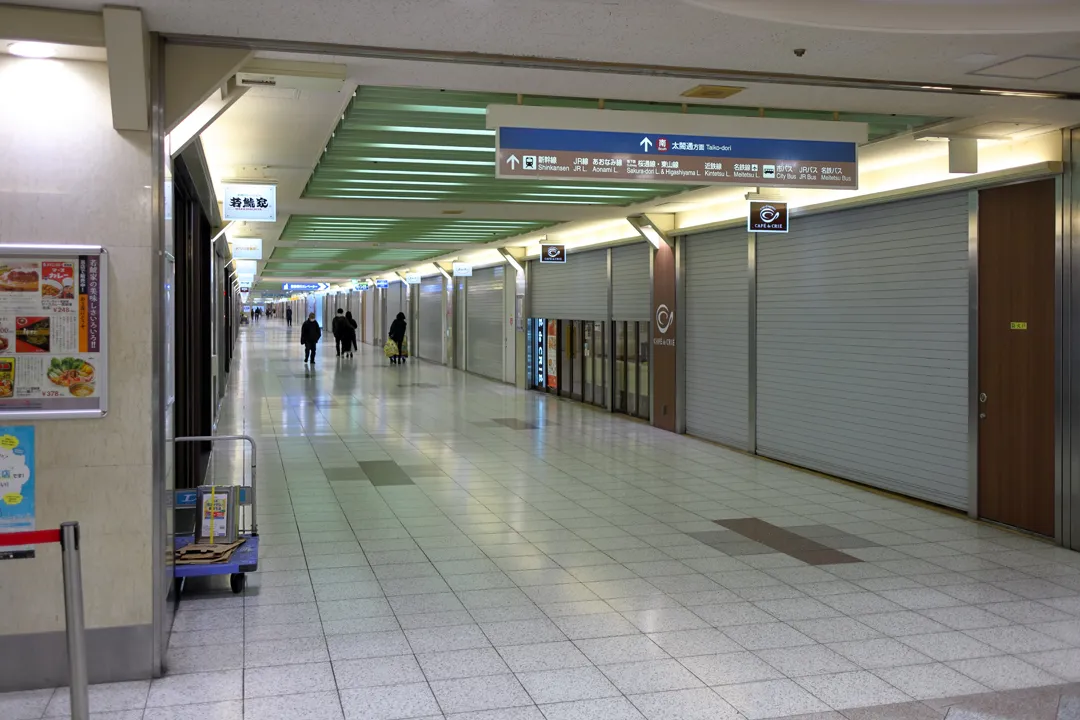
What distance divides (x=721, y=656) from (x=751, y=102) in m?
3.64

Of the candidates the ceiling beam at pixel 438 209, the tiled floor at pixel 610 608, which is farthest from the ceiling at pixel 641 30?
the ceiling beam at pixel 438 209

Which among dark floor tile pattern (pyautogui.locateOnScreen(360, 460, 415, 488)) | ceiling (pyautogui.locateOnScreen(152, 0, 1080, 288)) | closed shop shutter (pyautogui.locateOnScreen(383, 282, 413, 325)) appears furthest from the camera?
closed shop shutter (pyautogui.locateOnScreen(383, 282, 413, 325))

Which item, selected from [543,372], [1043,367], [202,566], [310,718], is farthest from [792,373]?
[543,372]

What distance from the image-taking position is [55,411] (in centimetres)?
444

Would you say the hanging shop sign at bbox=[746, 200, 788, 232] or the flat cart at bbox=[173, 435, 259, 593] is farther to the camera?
the hanging shop sign at bbox=[746, 200, 788, 232]

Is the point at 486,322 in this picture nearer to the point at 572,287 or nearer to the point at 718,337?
the point at 572,287

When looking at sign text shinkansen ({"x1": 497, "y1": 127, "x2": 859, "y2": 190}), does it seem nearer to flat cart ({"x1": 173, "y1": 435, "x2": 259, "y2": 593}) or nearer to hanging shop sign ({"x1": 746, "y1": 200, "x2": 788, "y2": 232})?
flat cart ({"x1": 173, "y1": 435, "x2": 259, "y2": 593})

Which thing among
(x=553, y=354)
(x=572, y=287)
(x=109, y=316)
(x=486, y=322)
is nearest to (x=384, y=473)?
(x=109, y=316)

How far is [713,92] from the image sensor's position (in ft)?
19.9

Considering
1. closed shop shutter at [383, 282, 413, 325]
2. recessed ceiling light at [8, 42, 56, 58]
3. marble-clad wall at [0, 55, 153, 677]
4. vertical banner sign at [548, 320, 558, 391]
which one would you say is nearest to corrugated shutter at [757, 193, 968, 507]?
marble-clad wall at [0, 55, 153, 677]

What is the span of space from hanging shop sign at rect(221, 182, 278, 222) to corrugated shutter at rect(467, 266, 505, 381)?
12.1m

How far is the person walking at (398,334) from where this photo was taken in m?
28.9

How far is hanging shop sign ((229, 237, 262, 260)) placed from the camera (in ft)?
52.2

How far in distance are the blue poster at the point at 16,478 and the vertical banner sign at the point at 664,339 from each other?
33.5ft
